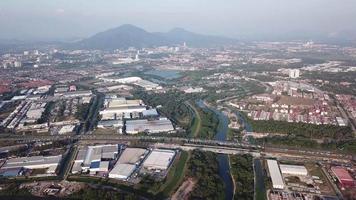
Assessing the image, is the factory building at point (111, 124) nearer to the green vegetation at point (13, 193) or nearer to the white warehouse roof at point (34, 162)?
the white warehouse roof at point (34, 162)

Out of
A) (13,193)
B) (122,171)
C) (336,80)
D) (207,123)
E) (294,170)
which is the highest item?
(336,80)

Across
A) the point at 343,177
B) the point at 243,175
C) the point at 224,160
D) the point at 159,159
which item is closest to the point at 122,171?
the point at 159,159

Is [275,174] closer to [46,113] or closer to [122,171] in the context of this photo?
[122,171]

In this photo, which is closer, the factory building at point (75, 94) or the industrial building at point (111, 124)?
the industrial building at point (111, 124)

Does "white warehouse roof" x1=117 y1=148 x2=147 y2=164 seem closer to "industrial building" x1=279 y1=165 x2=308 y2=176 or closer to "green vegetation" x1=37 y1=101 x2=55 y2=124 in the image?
"industrial building" x1=279 y1=165 x2=308 y2=176

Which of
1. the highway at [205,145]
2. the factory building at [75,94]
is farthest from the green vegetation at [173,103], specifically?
the factory building at [75,94]

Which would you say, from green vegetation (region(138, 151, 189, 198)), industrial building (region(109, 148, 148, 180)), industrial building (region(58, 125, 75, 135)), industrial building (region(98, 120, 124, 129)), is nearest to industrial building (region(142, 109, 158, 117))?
industrial building (region(98, 120, 124, 129))
